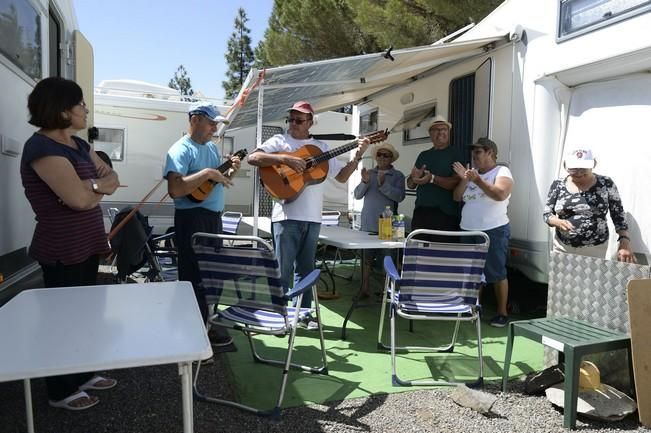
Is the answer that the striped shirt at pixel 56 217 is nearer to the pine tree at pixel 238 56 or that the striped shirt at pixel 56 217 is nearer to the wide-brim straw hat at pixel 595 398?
the wide-brim straw hat at pixel 595 398

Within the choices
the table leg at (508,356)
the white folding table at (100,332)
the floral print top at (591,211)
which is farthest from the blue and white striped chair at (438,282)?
the white folding table at (100,332)

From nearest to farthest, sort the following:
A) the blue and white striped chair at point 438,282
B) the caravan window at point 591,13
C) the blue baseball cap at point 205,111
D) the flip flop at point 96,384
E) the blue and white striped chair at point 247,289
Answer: the blue and white striped chair at point 247,289
the flip flop at point 96,384
the blue and white striped chair at point 438,282
the caravan window at point 591,13
the blue baseball cap at point 205,111

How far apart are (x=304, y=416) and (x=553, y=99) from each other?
2.90m

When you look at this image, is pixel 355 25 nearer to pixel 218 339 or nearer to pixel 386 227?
pixel 386 227

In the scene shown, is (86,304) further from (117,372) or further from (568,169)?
(568,169)

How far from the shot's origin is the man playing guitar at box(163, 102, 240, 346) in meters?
3.07

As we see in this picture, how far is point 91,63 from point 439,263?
374 centimetres

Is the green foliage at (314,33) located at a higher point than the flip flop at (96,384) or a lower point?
higher

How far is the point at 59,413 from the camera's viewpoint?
2514 millimetres

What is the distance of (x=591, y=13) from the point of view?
3.36 m

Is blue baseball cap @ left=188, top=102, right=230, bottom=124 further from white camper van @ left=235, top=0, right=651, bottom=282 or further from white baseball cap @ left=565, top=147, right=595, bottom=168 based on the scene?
white baseball cap @ left=565, top=147, right=595, bottom=168

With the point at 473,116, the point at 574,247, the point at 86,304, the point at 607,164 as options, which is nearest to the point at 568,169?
the point at 607,164

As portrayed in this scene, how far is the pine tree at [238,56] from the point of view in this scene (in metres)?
25.3

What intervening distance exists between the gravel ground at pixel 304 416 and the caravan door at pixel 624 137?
1.35m
